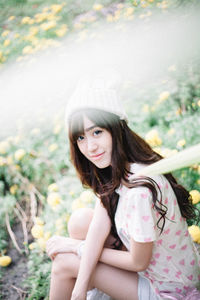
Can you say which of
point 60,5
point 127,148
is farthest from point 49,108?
point 127,148

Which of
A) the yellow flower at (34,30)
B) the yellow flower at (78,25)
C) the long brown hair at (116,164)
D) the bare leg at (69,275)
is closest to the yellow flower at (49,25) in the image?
the yellow flower at (34,30)

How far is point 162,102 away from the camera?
78.8 inches

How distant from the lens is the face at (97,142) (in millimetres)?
944

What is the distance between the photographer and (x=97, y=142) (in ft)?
3.17

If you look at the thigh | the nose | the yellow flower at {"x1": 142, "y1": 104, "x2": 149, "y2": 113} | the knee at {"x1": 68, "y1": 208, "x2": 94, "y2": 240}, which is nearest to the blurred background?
the yellow flower at {"x1": 142, "y1": 104, "x2": 149, "y2": 113}

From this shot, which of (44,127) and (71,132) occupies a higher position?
(71,132)

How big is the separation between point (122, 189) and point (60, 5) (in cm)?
273

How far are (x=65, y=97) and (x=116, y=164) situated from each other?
1754 mm

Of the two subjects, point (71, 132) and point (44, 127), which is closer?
point (71, 132)

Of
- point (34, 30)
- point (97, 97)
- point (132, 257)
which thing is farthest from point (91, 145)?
point (34, 30)

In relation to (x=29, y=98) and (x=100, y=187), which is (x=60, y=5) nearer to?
(x=29, y=98)

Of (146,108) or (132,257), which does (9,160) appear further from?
(132,257)

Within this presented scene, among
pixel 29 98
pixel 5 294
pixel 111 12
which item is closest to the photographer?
pixel 5 294

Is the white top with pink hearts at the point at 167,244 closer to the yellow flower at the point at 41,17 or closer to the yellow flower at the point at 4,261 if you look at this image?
the yellow flower at the point at 4,261
